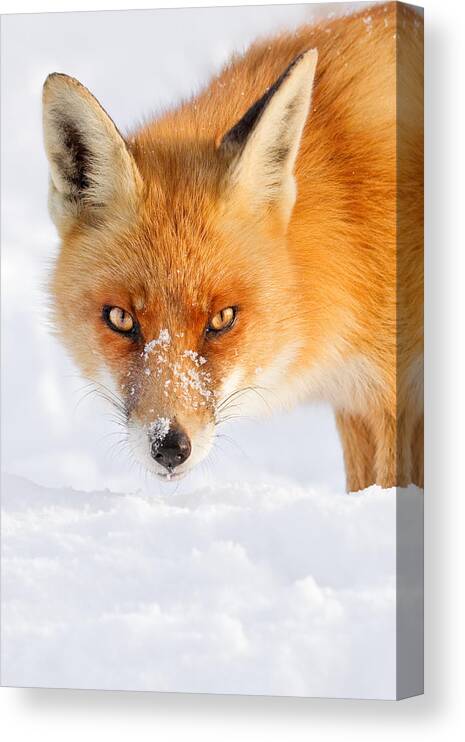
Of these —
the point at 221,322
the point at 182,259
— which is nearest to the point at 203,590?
the point at 221,322

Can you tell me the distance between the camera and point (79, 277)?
5070 mm

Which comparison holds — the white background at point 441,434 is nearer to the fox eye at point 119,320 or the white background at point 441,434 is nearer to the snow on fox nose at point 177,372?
the snow on fox nose at point 177,372

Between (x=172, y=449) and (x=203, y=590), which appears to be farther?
(x=203, y=590)

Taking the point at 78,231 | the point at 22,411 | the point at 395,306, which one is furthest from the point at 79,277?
the point at 395,306

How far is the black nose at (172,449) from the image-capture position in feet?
15.6

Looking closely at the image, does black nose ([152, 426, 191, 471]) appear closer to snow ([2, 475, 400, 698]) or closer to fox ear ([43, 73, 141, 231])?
snow ([2, 475, 400, 698])

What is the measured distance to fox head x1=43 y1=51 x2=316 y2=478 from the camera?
485cm

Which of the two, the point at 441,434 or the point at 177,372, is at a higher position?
the point at 177,372

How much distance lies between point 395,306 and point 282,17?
106 cm

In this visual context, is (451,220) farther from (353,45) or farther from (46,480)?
(46,480)

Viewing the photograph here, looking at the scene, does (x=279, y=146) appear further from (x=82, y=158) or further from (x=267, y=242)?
(x=82, y=158)

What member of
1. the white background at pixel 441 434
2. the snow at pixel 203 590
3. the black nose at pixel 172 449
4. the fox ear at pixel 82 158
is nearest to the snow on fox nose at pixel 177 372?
the black nose at pixel 172 449

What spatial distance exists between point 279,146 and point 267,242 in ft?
1.06

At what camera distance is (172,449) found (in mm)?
4766
